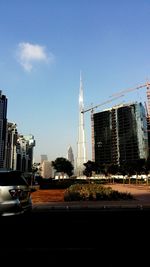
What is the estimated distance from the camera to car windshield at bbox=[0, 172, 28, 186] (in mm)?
8492

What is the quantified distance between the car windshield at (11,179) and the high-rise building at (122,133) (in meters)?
153

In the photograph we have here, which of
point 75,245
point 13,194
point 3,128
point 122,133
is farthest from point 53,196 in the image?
point 3,128

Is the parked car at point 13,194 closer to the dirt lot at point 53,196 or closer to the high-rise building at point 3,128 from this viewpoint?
the dirt lot at point 53,196

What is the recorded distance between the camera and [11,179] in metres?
8.67

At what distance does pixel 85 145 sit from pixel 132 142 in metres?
30.6

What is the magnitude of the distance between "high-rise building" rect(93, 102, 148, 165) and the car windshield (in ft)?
502

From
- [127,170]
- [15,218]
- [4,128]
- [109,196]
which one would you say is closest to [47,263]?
[15,218]

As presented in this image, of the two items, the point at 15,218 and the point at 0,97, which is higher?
the point at 0,97

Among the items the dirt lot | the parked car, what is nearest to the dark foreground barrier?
the parked car

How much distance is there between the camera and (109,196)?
78.8ft

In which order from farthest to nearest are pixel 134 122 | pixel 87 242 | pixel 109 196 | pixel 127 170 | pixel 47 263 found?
pixel 134 122, pixel 127 170, pixel 109 196, pixel 87 242, pixel 47 263

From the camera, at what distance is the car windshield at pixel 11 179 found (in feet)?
27.9

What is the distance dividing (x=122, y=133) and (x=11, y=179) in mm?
157900

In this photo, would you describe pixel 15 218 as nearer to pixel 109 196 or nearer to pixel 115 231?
pixel 115 231
